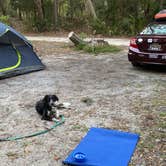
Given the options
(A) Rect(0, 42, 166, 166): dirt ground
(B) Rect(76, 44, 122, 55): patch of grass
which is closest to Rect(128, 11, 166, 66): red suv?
(A) Rect(0, 42, 166, 166): dirt ground

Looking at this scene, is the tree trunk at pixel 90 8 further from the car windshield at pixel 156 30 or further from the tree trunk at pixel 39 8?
the car windshield at pixel 156 30

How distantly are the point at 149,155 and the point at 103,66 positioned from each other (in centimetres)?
522

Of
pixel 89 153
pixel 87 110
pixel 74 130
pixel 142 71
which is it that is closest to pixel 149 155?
pixel 89 153

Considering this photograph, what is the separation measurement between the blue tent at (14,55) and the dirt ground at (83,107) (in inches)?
8.4

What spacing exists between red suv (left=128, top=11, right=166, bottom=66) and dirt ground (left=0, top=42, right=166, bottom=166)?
0.35 meters

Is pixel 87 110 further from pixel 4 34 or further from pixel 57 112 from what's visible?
pixel 4 34

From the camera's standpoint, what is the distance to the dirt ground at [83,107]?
12.9ft

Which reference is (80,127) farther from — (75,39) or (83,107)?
(75,39)

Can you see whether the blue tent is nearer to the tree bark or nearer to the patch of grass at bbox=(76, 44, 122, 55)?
the patch of grass at bbox=(76, 44, 122, 55)

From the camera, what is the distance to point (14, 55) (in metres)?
7.82

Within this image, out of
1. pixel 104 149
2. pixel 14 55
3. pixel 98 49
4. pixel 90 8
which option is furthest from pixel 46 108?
pixel 90 8

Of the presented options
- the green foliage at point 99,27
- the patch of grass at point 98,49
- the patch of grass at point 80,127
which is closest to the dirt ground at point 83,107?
the patch of grass at point 80,127

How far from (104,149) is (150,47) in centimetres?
434

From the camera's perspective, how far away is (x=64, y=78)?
7.52 m
